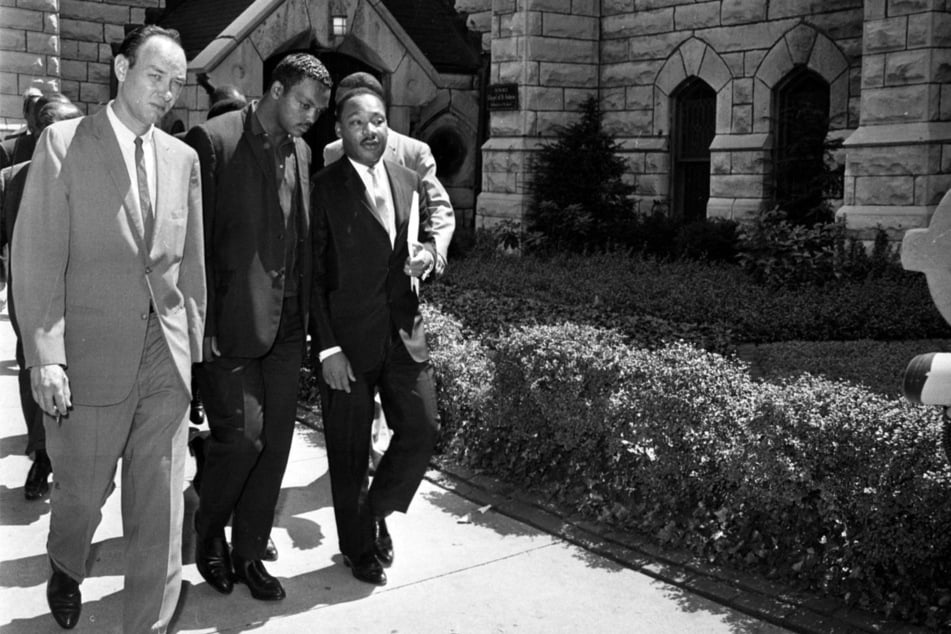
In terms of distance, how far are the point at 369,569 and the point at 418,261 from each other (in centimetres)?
140

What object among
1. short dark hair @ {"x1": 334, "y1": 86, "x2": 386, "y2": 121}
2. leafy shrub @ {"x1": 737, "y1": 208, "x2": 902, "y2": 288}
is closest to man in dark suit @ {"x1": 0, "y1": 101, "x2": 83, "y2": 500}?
short dark hair @ {"x1": 334, "y1": 86, "x2": 386, "y2": 121}

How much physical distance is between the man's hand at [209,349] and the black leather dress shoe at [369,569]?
1150 mm

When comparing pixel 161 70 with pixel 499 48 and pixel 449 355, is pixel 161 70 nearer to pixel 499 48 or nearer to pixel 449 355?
pixel 449 355

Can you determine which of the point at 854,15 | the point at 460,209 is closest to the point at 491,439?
the point at 854,15

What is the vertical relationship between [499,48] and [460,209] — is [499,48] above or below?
above

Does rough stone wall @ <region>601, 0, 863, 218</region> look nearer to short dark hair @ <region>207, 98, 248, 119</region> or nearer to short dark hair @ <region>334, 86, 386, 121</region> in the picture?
short dark hair @ <region>207, 98, 248, 119</region>

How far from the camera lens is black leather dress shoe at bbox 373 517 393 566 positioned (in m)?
5.20

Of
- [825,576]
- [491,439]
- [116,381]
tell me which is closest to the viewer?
[116,381]

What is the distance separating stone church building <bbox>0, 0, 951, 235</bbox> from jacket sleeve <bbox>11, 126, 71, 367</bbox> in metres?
10.2

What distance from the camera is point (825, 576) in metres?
4.77

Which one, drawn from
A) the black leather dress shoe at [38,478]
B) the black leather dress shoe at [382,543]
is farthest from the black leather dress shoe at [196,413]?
the black leather dress shoe at [382,543]

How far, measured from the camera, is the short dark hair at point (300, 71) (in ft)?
15.4

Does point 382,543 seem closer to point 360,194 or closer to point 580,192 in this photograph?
point 360,194

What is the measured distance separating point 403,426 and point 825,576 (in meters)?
1.95
